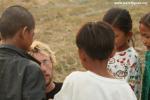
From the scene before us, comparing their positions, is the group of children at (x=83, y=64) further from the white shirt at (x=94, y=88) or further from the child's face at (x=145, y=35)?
the child's face at (x=145, y=35)

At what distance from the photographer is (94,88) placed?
2.50 m

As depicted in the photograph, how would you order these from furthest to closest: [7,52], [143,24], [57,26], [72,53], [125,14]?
[57,26] → [72,53] → [125,14] → [143,24] → [7,52]

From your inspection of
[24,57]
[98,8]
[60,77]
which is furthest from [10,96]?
[98,8]

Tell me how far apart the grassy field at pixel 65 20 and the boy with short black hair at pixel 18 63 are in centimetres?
407

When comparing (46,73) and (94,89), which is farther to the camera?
(46,73)

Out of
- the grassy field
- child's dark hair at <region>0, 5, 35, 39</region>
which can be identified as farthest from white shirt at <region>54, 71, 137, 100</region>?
the grassy field

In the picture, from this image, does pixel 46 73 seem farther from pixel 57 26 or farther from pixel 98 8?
pixel 98 8

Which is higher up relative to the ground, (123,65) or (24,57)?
(24,57)

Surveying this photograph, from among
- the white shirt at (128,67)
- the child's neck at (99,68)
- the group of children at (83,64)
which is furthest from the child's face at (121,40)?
the child's neck at (99,68)

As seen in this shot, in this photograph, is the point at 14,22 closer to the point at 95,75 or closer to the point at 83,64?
the point at 83,64

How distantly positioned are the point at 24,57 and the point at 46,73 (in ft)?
1.61

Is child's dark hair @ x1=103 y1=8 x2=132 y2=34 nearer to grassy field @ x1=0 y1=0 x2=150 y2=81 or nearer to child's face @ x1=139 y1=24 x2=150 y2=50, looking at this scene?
child's face @ x1=139 y1=24 x2=150 y2=50

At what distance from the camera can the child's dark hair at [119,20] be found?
370 cm

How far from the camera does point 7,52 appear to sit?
8.79 feet
